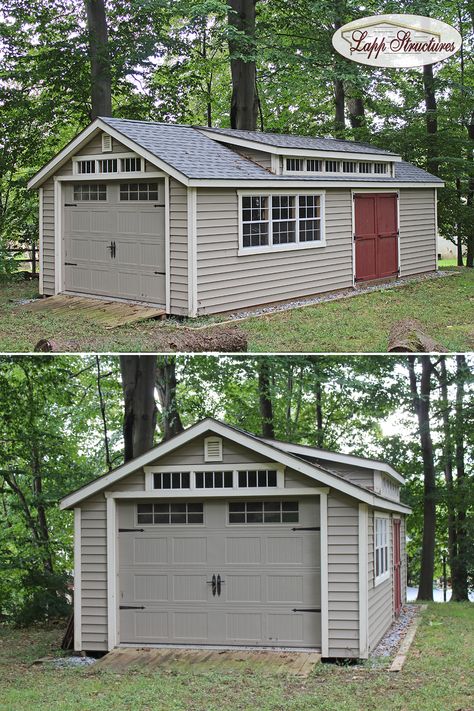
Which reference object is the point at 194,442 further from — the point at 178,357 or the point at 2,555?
the point at 178,357

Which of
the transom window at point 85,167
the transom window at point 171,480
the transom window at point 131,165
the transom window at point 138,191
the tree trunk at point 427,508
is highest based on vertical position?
the transom window at point 85,167

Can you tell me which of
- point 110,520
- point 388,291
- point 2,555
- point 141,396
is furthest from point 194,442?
point 388,291

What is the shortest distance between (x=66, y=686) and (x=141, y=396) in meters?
6.82

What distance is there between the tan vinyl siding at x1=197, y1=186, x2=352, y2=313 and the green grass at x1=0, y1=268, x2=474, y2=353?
2.14 feet

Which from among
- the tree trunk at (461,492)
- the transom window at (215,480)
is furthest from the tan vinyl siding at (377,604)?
the tree trunk at (461,492)

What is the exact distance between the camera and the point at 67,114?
23.0 meters

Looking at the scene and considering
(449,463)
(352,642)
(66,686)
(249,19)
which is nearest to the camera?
(66,686)

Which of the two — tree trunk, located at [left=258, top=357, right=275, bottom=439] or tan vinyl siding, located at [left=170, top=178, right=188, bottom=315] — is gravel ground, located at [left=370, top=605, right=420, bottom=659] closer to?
tan vinyl siding, located at [left=170, top=178, right=188, bottom=315]

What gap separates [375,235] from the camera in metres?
19.3

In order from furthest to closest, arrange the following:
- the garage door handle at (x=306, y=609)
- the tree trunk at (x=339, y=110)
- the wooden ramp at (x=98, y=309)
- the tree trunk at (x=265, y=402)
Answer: the tree trunk at (x=339, y=110) < the tree trunk at (x=265, y=402) < the wooden ramp at (x=98, y=309) < the garage door handle at (x=306, y=609)

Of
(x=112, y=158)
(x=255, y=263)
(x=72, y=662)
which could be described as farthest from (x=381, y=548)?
(x=112, y=158)

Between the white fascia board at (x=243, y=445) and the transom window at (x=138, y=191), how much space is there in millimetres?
5009

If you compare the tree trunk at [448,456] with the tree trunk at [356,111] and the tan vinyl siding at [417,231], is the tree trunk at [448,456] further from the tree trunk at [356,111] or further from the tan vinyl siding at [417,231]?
the tree trunk at [356,111]

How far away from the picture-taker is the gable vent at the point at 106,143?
604 inches
